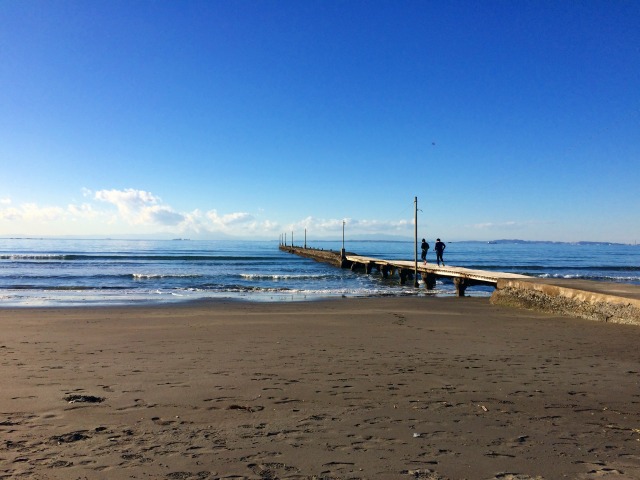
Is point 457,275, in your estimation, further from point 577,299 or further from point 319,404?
point 319,404

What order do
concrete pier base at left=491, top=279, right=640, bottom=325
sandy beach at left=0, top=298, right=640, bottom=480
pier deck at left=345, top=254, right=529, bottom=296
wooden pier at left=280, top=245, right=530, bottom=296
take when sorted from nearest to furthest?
sandy beach at left=0, top=298, right=640, bottom=480 → concrete pier base at left=491, top=279, right=640, bottom=325 → pier deck at left=345, top=254, right=529, bottom=296 → wooden pier at left=280, top=245, right=530, bottom=296

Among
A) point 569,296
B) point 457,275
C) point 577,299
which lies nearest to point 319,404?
point 577,299

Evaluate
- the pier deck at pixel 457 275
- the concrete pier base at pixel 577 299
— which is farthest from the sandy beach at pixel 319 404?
the pier deck at pixel 457 275

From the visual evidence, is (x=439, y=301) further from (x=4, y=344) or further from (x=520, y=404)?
(x=4, y=344)

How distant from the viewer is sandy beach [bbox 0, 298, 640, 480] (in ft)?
13.4

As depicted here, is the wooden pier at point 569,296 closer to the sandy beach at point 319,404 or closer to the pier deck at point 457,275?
the pier deck at point 457,275

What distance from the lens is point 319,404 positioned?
19.1ft

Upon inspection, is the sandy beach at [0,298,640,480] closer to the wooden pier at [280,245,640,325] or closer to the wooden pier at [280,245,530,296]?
the wooden pier at [280,245,640,325]

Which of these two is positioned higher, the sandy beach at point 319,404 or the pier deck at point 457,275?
the pier deck at point 457,275

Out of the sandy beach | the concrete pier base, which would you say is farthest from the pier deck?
the sandy beach

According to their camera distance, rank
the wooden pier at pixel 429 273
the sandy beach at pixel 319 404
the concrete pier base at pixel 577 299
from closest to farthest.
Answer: the sandy beach at pixel 319 404 < the concrete pier base at pixel 577 299 < the wooden pier at pixel 429 273

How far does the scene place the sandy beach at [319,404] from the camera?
4098 millimetres

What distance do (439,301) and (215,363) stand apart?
45.7 feet

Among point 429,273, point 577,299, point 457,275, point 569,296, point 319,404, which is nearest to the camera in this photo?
point 319,404
